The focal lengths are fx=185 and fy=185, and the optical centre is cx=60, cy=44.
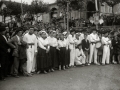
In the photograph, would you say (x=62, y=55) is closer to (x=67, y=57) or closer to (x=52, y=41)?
(x=67, y=57)

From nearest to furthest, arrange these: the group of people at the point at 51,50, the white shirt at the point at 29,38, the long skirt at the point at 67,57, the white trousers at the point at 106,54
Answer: the group of people at the point at 51,50 < the white shirt at the point at 29,38 < the long skirt at the point at 67,57 < the white trousers at the point at 106,54

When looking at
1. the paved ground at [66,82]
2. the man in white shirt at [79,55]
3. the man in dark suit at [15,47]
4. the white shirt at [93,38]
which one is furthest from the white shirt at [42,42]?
the white shirt at [93,38]

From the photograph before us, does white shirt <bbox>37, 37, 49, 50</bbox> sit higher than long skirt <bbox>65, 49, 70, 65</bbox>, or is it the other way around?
white shirt <bbox>37, 37, 49, 50</bbox>

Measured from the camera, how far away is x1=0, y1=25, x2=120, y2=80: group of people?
777cm

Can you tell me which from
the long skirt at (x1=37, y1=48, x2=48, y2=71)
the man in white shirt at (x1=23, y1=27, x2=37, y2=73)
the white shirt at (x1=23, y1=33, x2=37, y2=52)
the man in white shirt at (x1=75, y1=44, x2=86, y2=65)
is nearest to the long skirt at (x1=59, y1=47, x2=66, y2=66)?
the long skirt at (x1=37, y1=48, x2=48, y2=71)

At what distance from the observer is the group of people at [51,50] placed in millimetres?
7766

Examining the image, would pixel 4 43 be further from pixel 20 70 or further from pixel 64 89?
pixel 64 89

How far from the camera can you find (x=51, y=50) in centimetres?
892

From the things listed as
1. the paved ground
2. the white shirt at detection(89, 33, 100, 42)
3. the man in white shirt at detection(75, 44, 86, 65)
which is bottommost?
the paved ground

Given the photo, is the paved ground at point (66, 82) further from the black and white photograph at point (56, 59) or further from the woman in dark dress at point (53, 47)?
the woman in dark dress at point (53, 47)

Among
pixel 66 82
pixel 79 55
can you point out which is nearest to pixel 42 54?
pixel 66 82

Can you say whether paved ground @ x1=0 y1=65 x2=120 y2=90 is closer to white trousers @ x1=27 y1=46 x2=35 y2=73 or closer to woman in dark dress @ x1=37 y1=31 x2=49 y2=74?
white trousers @ x1=27 y1=46 x2=35 y2=73

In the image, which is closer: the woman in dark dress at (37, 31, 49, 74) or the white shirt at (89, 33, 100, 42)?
the woman in dark dress at (37, 31, 49, 74)

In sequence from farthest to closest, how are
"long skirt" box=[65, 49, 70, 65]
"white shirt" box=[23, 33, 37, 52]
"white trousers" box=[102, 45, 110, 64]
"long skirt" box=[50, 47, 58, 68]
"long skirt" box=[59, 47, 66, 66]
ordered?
"white trousers" box=[102, 45, 110, 64] < "long skirt" box=[65, 49, 70, 65] < "long skirt" box=[59, 47, 66, 66] < "long skirt" box=[50, 47, 58, 68] < "white shirt" box=[23, 33, 37, 52]
